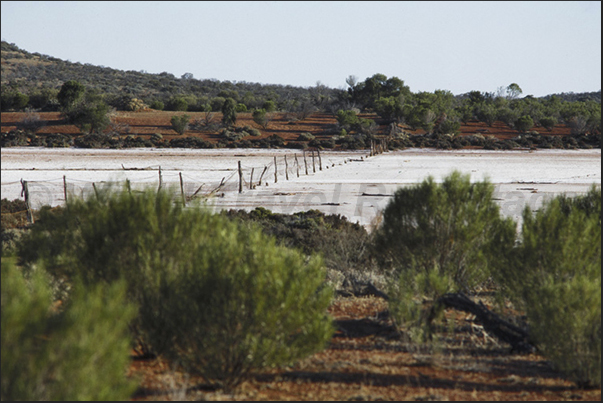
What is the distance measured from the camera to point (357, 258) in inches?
455

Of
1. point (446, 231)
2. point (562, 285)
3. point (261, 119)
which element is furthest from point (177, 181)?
point (261, 119)

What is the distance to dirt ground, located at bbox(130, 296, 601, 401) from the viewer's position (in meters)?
5.37

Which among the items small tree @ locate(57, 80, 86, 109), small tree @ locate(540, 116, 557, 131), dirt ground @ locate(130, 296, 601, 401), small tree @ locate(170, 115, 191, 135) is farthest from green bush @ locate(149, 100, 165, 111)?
dirt ground @ locate(130, 296, 601, 401)

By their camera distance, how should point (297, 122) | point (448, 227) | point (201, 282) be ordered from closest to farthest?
1. point (201, 282)
2. point (448, 227)
3. point (297, 122)

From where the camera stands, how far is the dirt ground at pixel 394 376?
17.6 feet

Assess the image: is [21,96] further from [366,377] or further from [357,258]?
[366,377]

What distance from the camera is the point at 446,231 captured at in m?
8.18

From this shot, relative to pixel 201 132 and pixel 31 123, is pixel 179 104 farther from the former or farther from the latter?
pixel 31 123

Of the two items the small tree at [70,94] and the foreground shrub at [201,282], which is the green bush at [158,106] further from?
the foreground shrub at [201,282]

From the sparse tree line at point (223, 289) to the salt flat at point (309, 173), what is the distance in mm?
6456

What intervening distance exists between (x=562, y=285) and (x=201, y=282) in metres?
3.26

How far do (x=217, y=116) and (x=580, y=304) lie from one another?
50738mm

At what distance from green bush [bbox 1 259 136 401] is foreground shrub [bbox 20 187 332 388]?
137cm

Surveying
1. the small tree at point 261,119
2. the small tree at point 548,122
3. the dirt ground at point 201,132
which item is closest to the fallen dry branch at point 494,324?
A: the dirt ground at point 201,132
